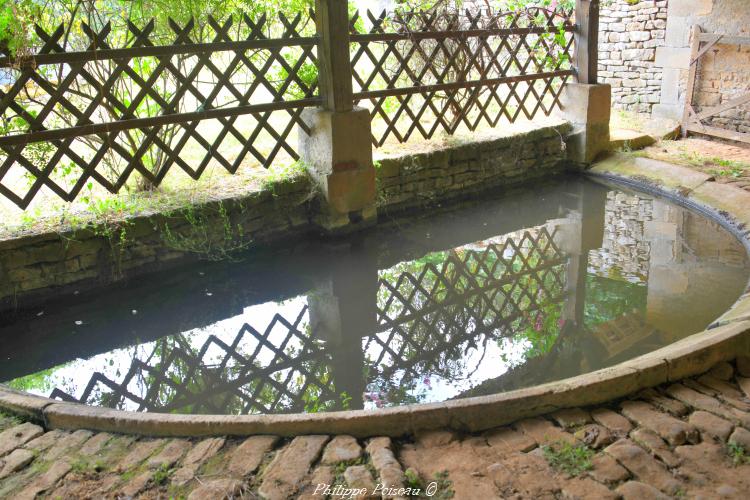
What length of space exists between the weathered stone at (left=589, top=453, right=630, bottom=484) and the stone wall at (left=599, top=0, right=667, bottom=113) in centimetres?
786

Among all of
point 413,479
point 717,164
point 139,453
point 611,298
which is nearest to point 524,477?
point 413,479

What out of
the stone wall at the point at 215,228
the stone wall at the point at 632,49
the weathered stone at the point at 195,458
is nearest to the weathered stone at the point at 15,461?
the weathered stone at the point at 195,458

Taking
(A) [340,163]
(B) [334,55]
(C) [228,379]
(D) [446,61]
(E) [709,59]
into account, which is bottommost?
(C) [228,379]

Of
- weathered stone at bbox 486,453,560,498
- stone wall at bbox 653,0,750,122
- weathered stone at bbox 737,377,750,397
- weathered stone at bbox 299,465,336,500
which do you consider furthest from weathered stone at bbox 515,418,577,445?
stone wall at bbox 653,0,750,122

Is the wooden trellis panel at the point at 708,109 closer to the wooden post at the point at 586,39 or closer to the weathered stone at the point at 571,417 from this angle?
the wooden post at the point at 586,39

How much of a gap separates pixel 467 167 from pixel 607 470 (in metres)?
4.80

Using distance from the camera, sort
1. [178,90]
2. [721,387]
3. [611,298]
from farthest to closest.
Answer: [178,90]
[611,298]
[721,387]

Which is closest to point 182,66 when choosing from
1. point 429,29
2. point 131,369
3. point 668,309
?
point 429,29

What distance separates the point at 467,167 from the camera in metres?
7.04

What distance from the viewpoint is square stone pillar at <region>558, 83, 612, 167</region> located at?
7.64m

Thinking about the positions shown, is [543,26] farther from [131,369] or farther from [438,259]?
[131,369]

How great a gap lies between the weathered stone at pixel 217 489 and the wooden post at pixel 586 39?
666 centimetres

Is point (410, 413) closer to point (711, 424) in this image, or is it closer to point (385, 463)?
point (385, 463)

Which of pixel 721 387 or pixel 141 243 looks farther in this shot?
pixel 141 243
